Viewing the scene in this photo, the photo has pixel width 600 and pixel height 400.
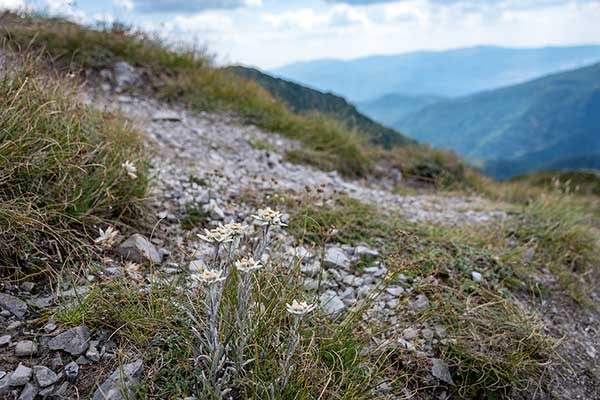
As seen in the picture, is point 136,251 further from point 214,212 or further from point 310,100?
point 310,100

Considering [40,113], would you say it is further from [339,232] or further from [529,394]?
[529,394]

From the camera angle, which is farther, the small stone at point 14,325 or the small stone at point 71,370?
the small stone at point 14,325

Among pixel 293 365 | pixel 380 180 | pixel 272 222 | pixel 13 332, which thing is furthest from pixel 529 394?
pixel 380 180

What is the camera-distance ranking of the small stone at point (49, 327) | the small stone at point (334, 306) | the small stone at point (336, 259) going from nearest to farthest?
the small stone at point (49, 327), the small stone at point (334, 306), the small stone at point (336, 259)

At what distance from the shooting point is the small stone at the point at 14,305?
8.41 feet

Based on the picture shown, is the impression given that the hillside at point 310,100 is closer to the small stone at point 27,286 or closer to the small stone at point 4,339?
the small stone at point 27,286

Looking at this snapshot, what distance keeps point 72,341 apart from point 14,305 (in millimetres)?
540

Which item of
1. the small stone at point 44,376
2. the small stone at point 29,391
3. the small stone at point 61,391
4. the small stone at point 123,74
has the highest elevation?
the small stone at point 123,74

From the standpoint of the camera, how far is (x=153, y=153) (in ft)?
17.6

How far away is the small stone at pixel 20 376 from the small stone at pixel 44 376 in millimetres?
34

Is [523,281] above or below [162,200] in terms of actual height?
below

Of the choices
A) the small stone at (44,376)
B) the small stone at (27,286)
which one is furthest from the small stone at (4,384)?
the small stone at (27,286)

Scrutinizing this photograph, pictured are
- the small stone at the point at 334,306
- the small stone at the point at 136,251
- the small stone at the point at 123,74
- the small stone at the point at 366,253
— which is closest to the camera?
the small stone at the point at 334,306

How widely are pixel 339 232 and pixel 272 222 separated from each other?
2.42 metres
